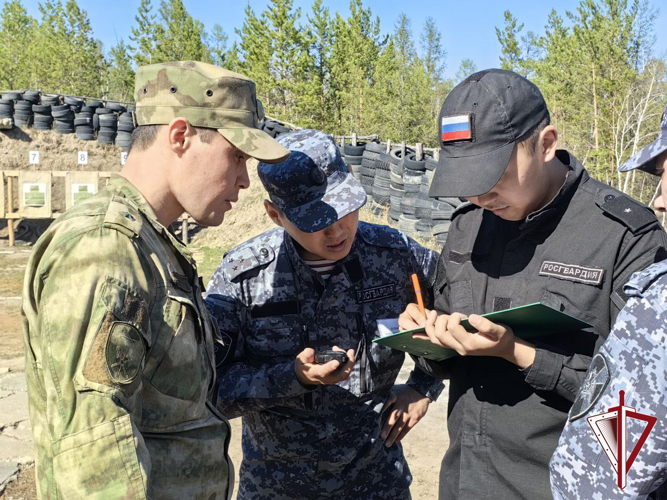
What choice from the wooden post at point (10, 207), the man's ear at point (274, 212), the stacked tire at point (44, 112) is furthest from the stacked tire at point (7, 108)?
the man's ear at point (274, 212)

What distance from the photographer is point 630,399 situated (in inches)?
43.0

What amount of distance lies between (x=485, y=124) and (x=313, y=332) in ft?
3.21

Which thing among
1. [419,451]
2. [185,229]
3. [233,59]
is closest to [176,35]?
[233,59]

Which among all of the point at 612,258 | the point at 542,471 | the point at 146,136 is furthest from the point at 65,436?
the point at 612,258

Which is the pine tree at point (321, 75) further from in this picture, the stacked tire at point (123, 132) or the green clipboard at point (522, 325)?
the green clipboard at point (522, 325)

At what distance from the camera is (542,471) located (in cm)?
165

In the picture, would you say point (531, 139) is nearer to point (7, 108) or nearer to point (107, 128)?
point (107, 128)

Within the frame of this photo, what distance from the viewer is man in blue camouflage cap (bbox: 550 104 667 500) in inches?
42.2

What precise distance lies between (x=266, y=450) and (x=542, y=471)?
96 centimetres

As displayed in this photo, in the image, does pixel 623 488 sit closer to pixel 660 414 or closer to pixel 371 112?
pixel 660 414

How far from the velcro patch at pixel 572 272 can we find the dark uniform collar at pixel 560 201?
12cm

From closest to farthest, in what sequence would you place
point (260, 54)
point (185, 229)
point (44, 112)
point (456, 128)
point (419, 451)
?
point (456, 128), point (419, 451), point (185, 229), point (44, 112), point (260, 54)

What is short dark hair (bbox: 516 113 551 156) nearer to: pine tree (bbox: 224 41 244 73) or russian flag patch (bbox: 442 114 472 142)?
russian flag patch (bbox: 442 114 472 142)

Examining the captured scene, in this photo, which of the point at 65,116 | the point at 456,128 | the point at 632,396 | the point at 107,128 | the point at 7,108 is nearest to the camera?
the point at 632,396
